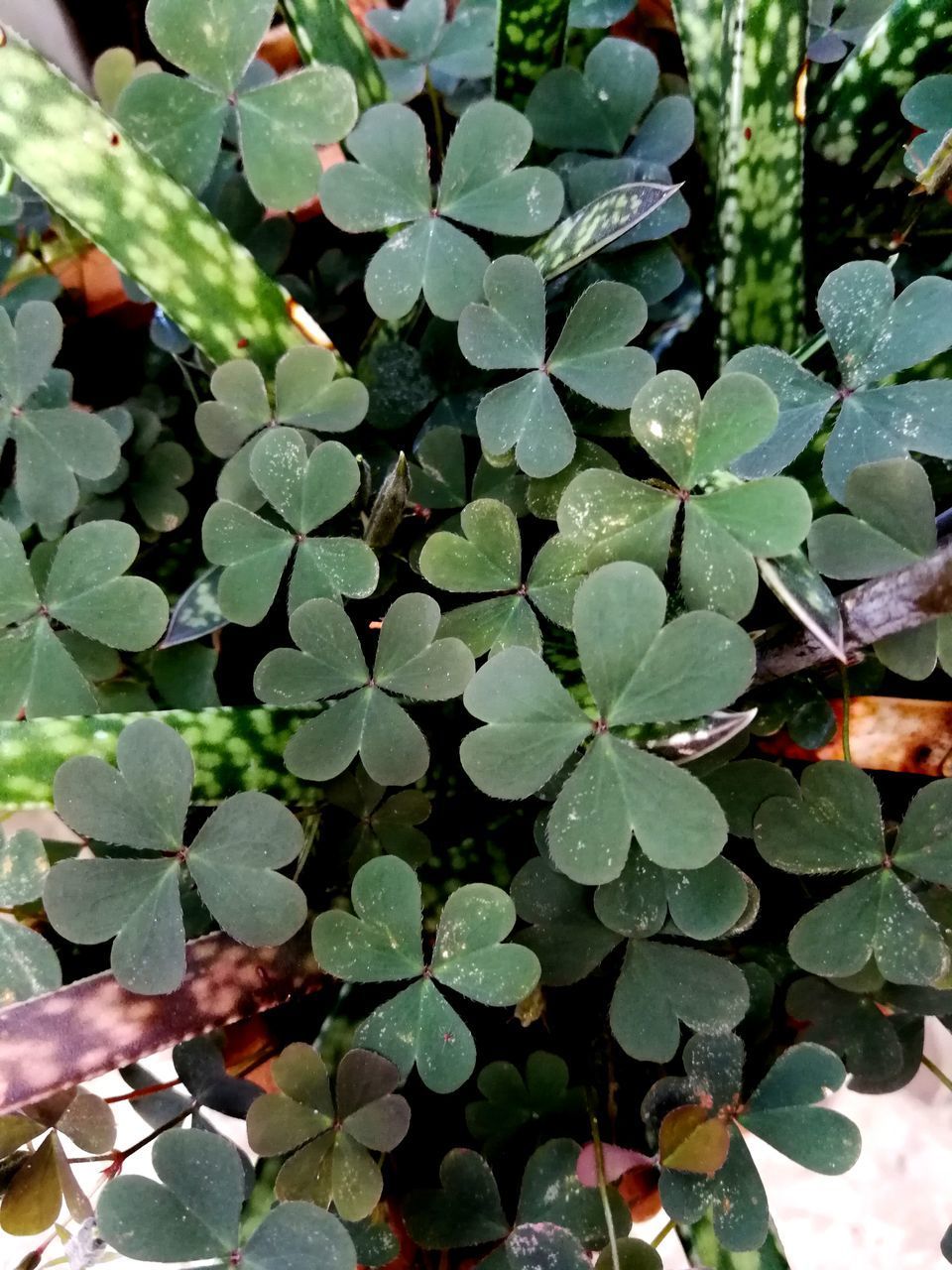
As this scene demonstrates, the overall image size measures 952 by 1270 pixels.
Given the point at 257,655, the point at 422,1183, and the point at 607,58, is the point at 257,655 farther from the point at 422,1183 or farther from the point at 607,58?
the point at 607,58

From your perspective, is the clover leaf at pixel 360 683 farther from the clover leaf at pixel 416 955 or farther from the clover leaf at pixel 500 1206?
the clover leaf at pixel 500 1206

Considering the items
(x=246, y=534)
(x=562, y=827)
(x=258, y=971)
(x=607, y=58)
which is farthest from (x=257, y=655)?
(x=607, y=58)

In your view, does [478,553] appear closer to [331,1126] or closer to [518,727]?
[518,727]

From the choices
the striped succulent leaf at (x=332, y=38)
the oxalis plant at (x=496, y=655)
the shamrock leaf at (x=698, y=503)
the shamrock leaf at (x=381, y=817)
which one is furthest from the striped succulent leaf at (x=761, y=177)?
the shamrock leaf at (x=381, y=817)

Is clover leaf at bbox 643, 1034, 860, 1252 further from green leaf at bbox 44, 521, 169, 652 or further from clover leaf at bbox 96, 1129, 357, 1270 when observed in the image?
green leaf at bbox 44, 521, 169, 652

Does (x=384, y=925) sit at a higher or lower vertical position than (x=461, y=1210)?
higher

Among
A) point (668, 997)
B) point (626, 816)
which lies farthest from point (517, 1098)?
point (626, 816)
